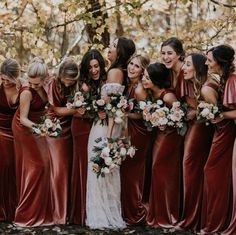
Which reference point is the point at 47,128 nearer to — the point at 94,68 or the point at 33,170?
the point at 33,170

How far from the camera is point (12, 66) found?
721 centimetres

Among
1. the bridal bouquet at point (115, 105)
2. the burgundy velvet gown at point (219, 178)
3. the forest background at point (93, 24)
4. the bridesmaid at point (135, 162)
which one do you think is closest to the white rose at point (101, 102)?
the bridal bouquet at point (115, 105)

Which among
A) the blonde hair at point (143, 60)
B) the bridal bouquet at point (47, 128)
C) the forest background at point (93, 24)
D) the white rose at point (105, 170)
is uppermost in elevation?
the forest background at point (93, 24)

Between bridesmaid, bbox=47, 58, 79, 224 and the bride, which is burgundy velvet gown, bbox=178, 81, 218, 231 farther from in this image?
bridesmaid, bbox=47, 58, 79, 224

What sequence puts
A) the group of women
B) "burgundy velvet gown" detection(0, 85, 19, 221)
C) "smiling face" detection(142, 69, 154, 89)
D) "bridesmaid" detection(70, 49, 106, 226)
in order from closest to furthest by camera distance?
the group of women → "smiling face" detection(142, 69, 154, 89) → "bridesmaid" detection(70, 49, 106, 226) → "burgundy velvet gown" detection(0, 85, 19, 221)

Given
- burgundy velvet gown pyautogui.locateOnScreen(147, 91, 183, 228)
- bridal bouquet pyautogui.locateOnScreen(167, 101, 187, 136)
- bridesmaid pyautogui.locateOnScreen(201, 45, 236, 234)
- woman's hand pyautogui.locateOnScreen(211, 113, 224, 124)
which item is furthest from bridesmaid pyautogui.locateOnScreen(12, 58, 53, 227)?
woman's hand pyautogui.locateOnScreen(211, 113, 224, 124)

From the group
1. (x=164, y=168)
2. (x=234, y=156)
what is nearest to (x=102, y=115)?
(x=164, y=168)

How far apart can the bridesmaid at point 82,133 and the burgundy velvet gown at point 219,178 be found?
1.53 metres

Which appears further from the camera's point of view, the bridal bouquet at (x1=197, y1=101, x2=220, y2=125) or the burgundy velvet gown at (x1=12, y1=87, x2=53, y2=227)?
the burgundy velvet gown at (x1=12, y1=87, x2=53, y2=227)

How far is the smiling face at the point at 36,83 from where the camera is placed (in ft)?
23.5

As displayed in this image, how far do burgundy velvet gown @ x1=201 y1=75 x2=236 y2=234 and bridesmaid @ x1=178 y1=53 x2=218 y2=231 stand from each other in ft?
0.61

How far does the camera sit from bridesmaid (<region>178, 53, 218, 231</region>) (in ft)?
22.6

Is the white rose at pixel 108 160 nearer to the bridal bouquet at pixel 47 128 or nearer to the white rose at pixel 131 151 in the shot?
the white rose at pixel 131 151

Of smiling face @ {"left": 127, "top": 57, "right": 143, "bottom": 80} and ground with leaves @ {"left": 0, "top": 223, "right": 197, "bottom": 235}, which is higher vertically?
smiling face @ {"left": 127, "top": 57, "right": 143, "bottom": 80}
